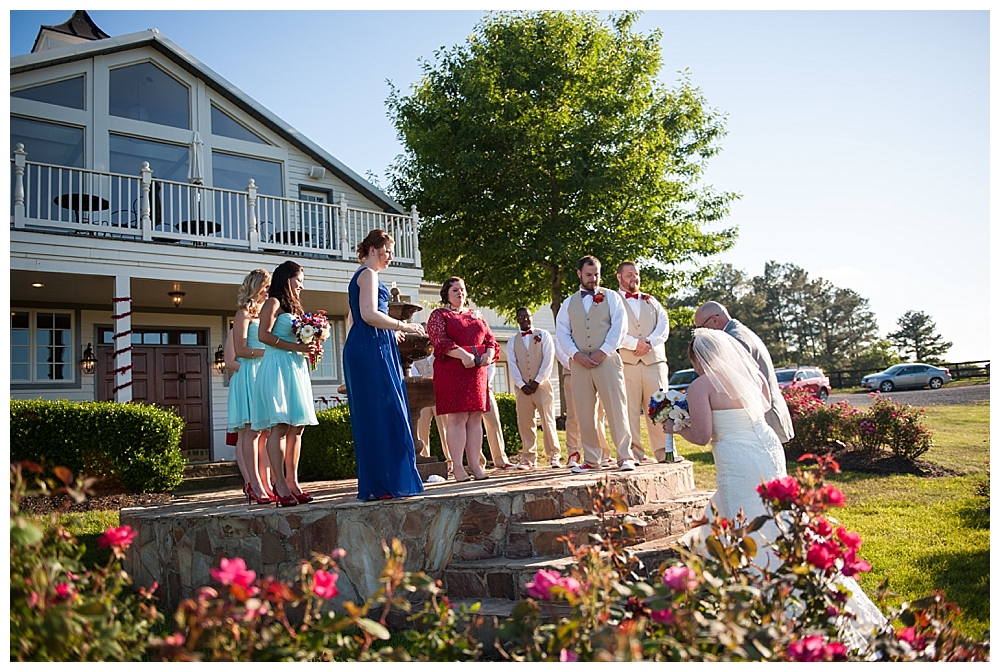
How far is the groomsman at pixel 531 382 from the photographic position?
312 inches

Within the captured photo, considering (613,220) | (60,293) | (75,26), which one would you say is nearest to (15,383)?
(60,293)

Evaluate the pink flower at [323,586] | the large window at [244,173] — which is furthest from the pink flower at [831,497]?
the large window at [244,173]

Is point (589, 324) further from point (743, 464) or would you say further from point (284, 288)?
point (284, 288)

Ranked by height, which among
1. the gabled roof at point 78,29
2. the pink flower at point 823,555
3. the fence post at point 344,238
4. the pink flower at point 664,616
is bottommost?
the pink flower at point 664,616

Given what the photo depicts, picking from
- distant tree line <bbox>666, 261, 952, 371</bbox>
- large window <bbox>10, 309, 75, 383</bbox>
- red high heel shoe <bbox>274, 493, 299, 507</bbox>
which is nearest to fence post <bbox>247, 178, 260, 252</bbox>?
large window <bbox>10, 309, 75, 383</bbox>

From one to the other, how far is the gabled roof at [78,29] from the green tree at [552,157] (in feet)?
21.7

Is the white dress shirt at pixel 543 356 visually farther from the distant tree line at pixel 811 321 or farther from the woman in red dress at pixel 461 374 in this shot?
the distant tree line at pixel 811 321

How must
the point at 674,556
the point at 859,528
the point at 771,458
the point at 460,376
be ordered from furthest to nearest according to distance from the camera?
1. the point at 859,528
2. the point at 460,376
3. the point at 674,556
4. the point at 771,458

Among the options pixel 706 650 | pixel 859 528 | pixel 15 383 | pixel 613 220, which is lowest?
pixel 859 528

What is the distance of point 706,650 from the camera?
7.51ft

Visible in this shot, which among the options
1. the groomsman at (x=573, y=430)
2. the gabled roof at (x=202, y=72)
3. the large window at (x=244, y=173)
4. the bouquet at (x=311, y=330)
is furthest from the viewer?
the large window at (x=244, y=173)
